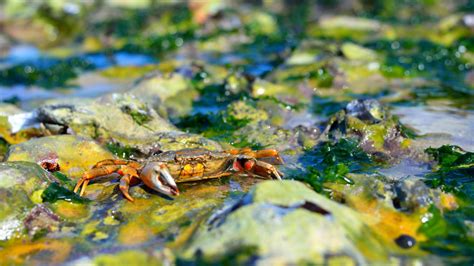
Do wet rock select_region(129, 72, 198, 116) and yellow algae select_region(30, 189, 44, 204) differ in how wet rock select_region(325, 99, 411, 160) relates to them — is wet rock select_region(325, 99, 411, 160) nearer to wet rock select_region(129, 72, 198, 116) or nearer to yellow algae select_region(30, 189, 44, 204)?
wet rock select_region(129, 72, 198, 116)

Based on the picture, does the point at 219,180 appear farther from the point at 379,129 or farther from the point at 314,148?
the point at 379,129

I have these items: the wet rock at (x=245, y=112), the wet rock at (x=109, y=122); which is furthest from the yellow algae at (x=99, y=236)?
the wet rock at (x=245, y=112)

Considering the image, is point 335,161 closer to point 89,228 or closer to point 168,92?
point 89,228

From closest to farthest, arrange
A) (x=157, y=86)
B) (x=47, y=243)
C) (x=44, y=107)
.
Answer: (x=47, y=243)
(x=44, y=107)
(x=157, y=86)

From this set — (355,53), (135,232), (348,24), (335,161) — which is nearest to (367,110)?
(335,161)

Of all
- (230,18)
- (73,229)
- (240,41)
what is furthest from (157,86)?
(230,18)

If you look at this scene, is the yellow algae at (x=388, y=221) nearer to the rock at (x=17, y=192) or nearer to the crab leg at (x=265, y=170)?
the crab leg at (x=265, y=170)
